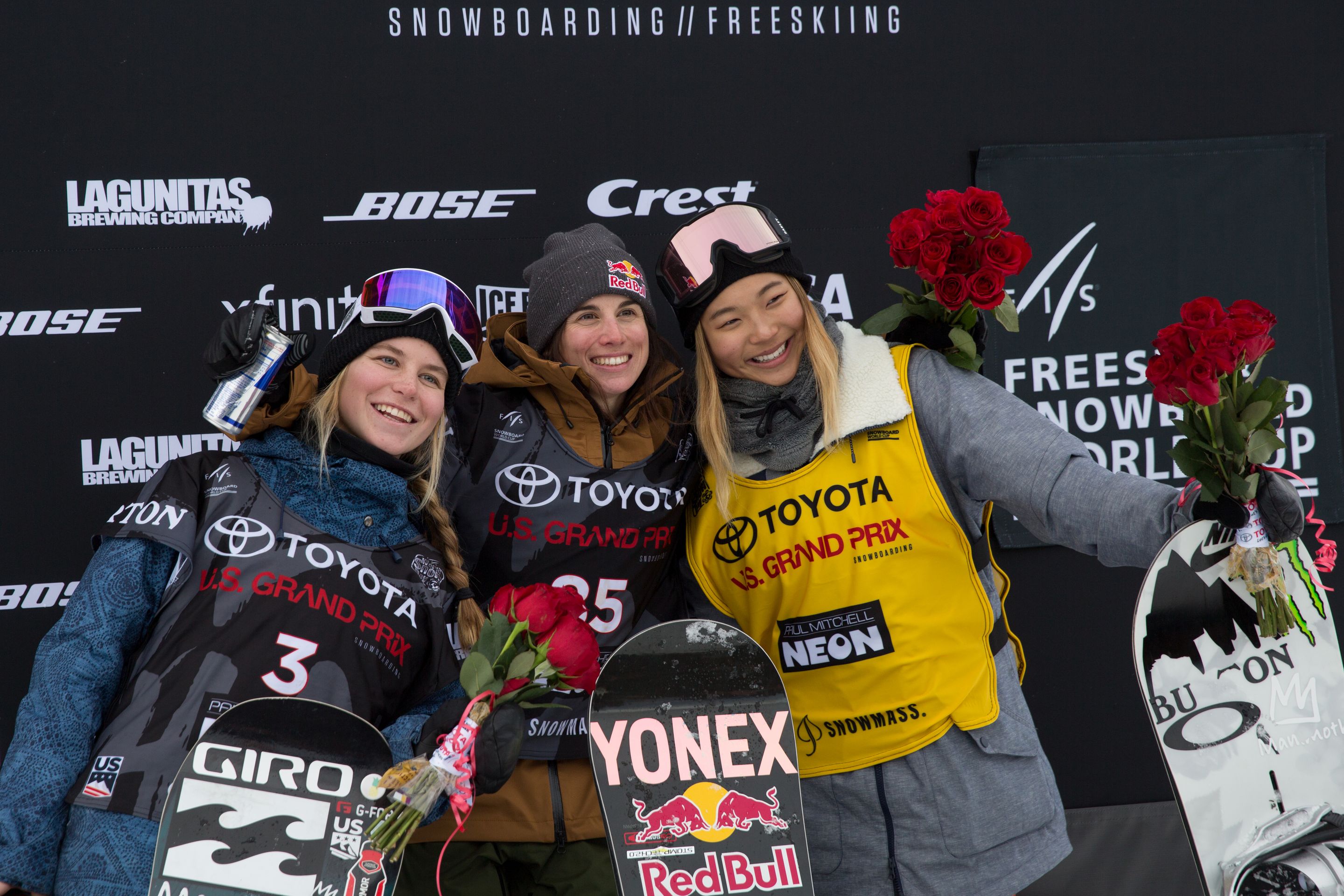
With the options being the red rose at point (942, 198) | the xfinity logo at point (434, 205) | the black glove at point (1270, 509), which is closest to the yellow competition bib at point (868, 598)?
the red rose at point (942, 198)

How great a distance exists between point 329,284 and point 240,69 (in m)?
0.55

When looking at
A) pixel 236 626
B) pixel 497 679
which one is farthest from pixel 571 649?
pixel 236 626

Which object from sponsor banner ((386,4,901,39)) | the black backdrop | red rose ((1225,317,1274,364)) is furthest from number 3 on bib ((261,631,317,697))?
sponsor banner ((386,4,901,39))

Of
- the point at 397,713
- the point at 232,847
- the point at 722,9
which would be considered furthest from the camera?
the point at 722,9

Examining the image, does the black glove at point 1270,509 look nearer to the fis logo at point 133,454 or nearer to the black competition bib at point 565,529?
the black competition bib at point 565,529

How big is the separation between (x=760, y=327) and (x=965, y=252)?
15.4 inches

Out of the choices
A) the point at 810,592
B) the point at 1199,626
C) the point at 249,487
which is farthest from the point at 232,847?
the point at 1199,626

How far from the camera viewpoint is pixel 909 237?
1812 millimetres

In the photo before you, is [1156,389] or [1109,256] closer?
[1156,389]

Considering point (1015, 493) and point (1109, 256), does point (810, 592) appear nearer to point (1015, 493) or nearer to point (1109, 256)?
point (1015, 493)

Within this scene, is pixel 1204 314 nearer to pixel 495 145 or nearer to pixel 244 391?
pixel 244 391

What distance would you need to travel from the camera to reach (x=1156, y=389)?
5.22 feet

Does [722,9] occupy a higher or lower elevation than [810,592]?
higher

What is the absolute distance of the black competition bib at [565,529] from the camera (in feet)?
6.08
